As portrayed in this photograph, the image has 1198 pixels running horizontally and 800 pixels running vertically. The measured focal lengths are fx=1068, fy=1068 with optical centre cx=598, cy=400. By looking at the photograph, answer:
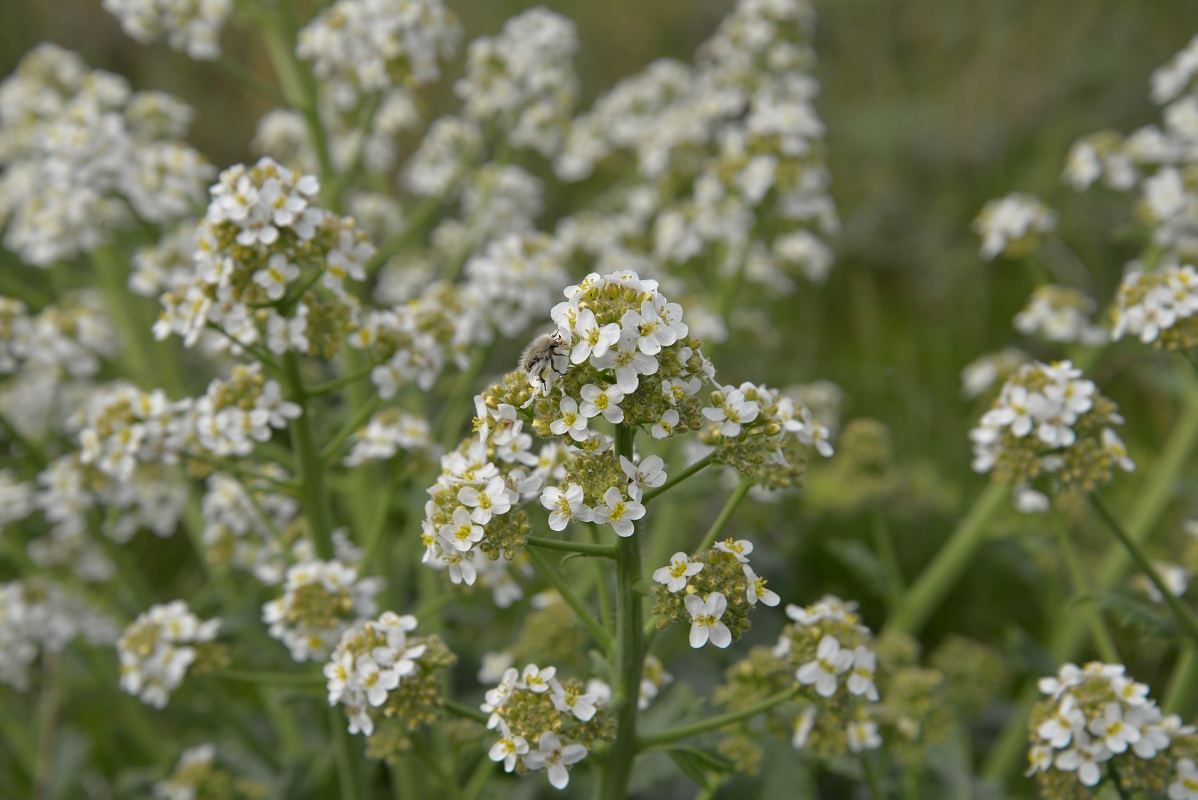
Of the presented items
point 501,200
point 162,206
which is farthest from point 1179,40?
point 162,206

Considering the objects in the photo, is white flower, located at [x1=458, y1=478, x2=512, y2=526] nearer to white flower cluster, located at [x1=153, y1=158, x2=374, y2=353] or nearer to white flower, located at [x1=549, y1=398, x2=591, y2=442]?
white flower, located at [x1=549, y1=398, x2=591, y2=442]

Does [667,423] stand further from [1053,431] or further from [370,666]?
[1053,431]

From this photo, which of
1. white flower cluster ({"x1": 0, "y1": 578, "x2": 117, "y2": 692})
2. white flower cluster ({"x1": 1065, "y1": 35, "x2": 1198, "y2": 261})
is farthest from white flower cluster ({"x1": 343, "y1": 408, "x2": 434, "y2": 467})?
white flower cluster ({"x1": 1065, "y1": 35, "x2": 1198, "y2": 261})

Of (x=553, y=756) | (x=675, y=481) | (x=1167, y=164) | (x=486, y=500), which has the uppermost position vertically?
(x=1167, y=164)

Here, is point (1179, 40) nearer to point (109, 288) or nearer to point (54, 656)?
point (109, 288)

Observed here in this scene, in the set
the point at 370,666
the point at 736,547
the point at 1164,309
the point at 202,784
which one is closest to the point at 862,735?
the point at 736,547

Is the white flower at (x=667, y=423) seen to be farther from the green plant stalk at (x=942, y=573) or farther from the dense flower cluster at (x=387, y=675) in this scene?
the green plant stalk at (x=942, y=573)
